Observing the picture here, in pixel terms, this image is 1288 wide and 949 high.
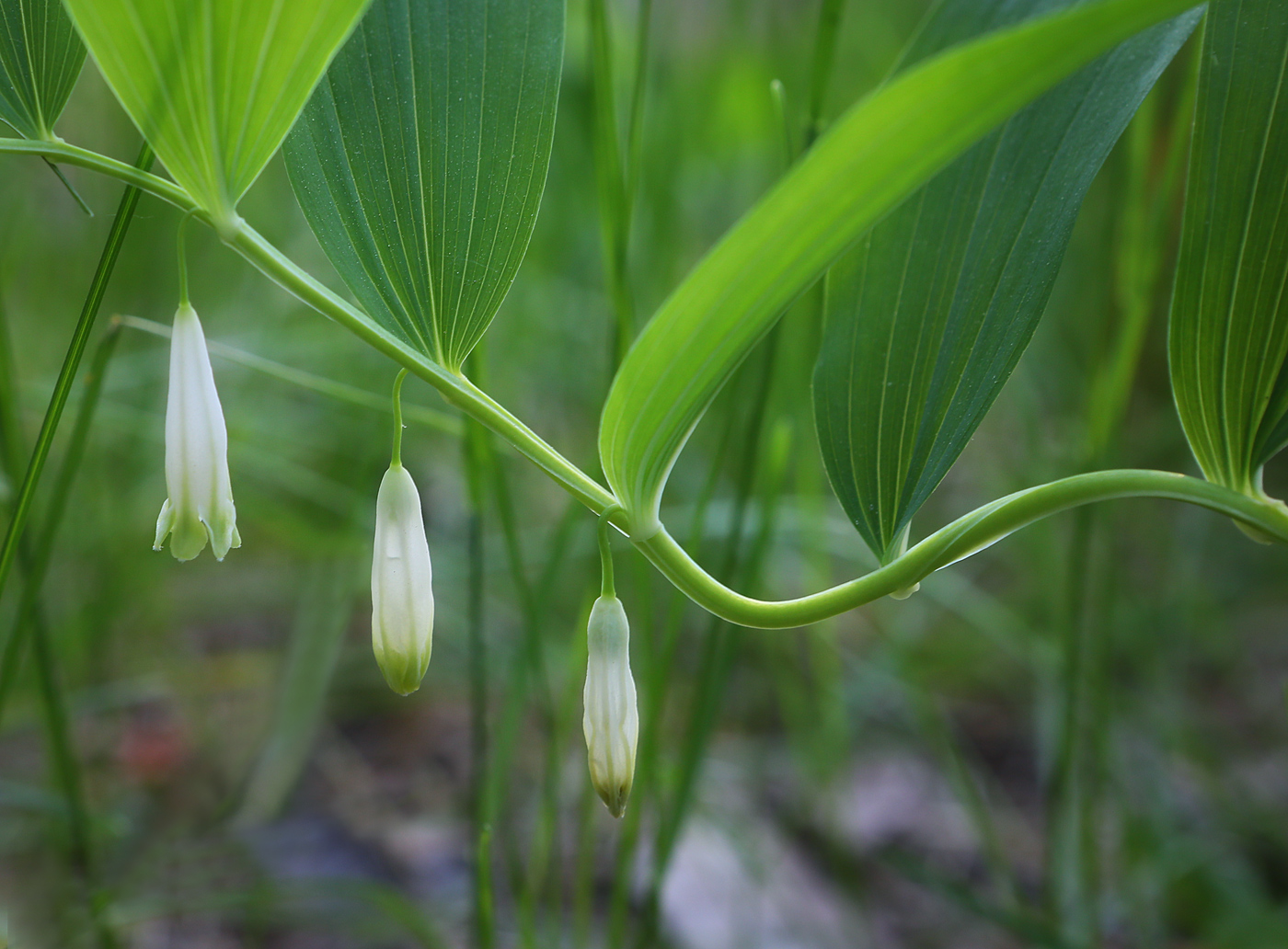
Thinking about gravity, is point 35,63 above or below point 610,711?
above

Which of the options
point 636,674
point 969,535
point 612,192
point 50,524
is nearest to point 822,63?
point 612,192

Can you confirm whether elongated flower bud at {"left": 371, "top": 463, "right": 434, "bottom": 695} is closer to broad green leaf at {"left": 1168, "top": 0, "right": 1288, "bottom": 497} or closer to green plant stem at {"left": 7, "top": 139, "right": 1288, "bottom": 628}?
green plant stem at {"left": 7, "top": 139, "right": 1288, "bottom": 628}

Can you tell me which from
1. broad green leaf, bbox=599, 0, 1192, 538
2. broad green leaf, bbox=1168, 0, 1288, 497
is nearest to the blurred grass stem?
broad green leaf, bbox=599, 0, 1192, 538

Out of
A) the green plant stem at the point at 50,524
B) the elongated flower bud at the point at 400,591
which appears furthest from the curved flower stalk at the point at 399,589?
the green plant stem at the point at 50,524

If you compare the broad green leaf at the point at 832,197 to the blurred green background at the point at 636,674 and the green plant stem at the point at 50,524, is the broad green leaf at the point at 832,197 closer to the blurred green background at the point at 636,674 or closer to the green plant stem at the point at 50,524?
the blurred green background at the point at 636,674

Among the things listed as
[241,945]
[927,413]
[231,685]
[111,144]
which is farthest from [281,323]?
[927,413]

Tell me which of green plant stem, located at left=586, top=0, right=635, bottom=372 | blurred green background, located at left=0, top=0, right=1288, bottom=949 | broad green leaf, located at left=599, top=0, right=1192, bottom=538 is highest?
green plant stem, located at left=586, top=0, right=635, bottom=372

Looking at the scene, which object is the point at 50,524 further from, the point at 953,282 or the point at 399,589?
the point at 953,282
